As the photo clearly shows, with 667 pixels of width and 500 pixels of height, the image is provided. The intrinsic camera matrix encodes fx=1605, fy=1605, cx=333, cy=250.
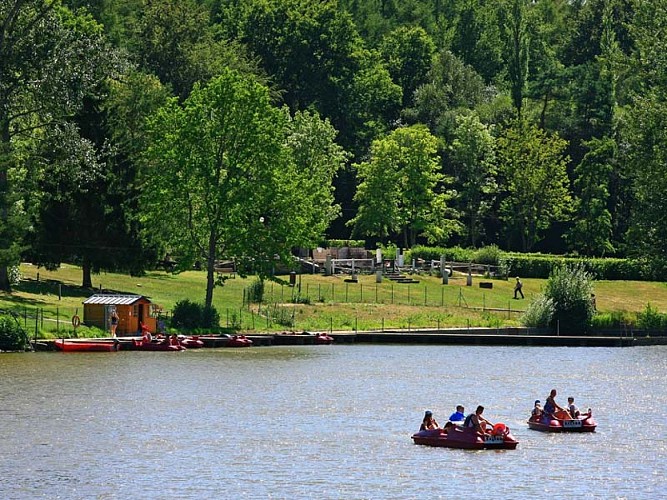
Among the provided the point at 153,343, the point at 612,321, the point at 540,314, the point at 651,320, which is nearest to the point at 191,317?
the point at 153,343

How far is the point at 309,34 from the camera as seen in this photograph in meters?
190

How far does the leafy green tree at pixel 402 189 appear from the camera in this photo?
528 feet

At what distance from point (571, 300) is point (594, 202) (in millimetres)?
43022

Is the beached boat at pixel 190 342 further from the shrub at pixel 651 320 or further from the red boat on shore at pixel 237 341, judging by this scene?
the shrub at pixel 651 320

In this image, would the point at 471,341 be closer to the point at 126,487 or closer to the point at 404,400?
the point at 404,400

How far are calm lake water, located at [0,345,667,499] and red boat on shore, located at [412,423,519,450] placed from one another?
0.49 m

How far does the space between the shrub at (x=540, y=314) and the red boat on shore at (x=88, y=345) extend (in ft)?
122

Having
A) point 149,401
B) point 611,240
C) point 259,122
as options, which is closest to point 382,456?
point 149,401

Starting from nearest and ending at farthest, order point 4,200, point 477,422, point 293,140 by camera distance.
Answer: point 477,422
point 4,200
point 293,140

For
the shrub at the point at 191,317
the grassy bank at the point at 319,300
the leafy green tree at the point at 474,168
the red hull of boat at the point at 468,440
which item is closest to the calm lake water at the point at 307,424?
the red hull of boat at the point at 468,440

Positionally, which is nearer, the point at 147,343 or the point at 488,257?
the point at 147,343

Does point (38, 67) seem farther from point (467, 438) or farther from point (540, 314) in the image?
point (467, 438)

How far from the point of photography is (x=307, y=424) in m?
75.2

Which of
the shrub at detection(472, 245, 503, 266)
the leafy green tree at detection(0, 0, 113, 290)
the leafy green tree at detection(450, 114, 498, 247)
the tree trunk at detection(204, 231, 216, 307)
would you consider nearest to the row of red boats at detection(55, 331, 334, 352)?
the tree trunk at detection(204, 231, 216, 307)
